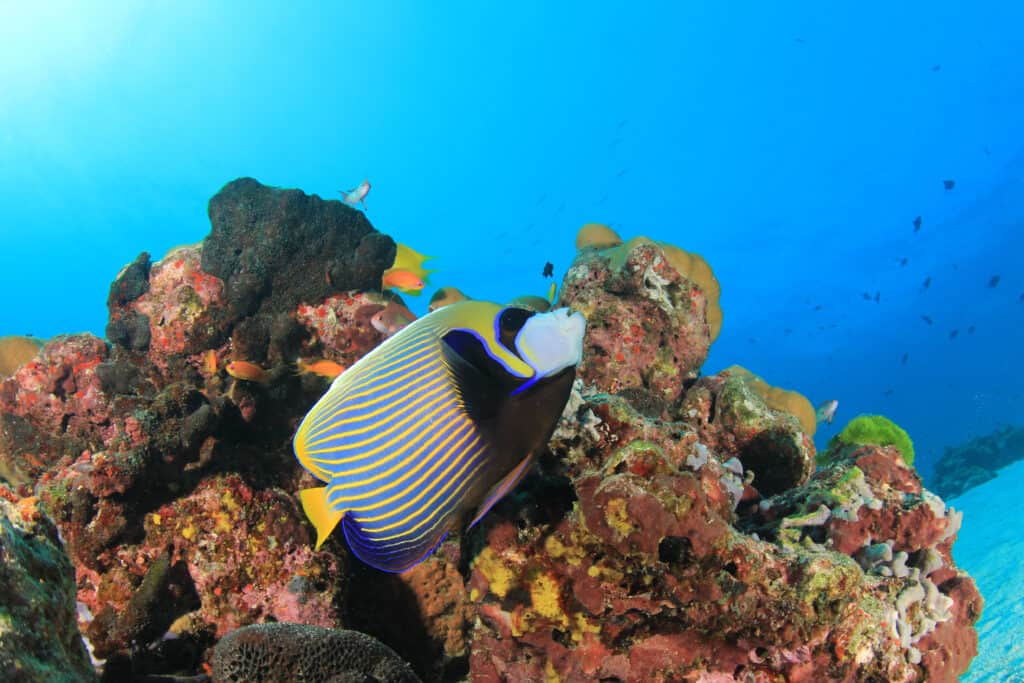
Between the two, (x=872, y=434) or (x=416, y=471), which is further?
(x=872, y=434)

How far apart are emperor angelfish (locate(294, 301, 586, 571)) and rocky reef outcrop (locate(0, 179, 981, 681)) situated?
832 mm

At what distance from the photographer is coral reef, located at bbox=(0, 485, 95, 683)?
4.16 feet

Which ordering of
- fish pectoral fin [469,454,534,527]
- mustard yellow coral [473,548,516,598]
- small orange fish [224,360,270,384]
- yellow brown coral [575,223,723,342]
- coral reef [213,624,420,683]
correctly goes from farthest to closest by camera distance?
1. yellow brown coral [575,223,723,342]
2. small orange fish [224,360,270,384]
3. coral reef [213,624,420,683]
4. mustard yellow coral [473,548,516,598]
5. fish pectoral fin [469,454,534,527]

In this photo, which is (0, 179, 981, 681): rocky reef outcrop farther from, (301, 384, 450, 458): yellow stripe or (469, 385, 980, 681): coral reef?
(301, 384, 450, 458): yellow stripe

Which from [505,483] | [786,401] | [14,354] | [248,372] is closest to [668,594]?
[505,483]

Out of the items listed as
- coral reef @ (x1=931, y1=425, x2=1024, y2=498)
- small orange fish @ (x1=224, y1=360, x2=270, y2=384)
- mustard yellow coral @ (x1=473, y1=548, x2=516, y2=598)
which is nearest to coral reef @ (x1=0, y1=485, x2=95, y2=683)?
mustard yellow coral @ (x1=473, y1=548, x2=516, y2=598)

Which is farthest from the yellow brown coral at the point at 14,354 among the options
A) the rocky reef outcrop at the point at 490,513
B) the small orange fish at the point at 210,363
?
the small orange fish at the point at 210,363

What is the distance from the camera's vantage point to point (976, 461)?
22.8 m

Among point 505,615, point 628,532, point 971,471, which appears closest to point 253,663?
point 505,615

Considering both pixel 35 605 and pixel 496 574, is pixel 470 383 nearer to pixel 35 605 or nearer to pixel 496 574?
pixel 496 574

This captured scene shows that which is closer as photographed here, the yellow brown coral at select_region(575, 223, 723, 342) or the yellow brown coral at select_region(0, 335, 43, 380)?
the yellow brown coral at select_region(0, 335, 43, 380)

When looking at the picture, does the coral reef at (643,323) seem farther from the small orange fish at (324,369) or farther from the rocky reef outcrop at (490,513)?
the small orange fish at (324,369)

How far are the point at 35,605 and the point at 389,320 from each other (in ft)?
12.9

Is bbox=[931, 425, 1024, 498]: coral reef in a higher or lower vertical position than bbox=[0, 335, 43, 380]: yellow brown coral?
higher
